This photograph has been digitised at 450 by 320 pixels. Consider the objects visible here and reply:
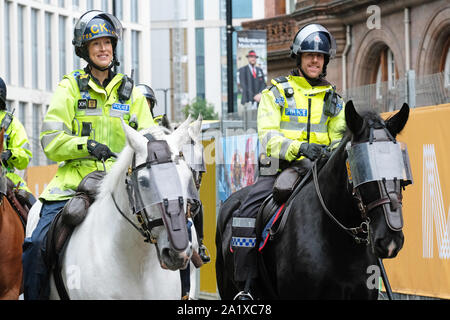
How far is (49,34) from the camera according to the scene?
67000mm

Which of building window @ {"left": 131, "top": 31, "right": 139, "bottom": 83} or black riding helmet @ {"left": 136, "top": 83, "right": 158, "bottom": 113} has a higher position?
building window @ {"left": 131, "top": 31, "right": 139, "bottom": 83}

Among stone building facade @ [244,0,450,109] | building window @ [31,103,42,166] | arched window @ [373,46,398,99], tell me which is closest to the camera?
stone building facade @ [244,0,450,109]

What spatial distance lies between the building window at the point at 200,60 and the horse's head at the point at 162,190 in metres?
108

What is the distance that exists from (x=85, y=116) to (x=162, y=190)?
1.89 m

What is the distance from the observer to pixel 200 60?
379 ft

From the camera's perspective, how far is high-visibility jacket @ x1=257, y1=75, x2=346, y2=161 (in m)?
8.51

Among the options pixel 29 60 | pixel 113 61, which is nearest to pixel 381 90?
pixel 113 61

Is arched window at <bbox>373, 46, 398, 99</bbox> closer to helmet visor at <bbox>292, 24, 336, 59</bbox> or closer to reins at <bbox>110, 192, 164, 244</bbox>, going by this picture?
helmet visor at <bbox>292, 24, 336, 59</bbox>

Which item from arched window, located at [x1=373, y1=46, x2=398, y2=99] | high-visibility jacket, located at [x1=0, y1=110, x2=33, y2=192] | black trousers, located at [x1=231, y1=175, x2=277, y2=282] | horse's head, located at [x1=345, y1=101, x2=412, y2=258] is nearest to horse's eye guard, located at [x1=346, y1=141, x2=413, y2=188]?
horse's head, located at [x1=345, y1=101, x2=412, y2=258]

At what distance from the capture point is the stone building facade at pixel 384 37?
24031 millimetres

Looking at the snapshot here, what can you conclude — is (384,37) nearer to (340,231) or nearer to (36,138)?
(36,138)

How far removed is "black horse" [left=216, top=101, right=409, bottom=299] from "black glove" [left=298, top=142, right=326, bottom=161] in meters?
0.22

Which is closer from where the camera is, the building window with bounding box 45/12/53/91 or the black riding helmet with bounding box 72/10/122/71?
the black riding helmet with bounding box 72/10/122/71

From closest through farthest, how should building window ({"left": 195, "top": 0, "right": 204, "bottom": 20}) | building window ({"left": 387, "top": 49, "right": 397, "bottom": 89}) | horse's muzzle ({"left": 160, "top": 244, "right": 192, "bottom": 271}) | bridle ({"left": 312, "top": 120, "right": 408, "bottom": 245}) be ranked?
1. horse's muzzle ({"left": 160, "top": 244, "right": 192, "bottom": 271})
2. bridle ({"left": 312, "top": 120, "right": 408, "bottom": 245})
3. building window ({"left": 387, "top": 49, "right": 397, "bottom": 89})
4. building window ({"left": 195, "top": 0, "right": 204, "bottom": 20})
